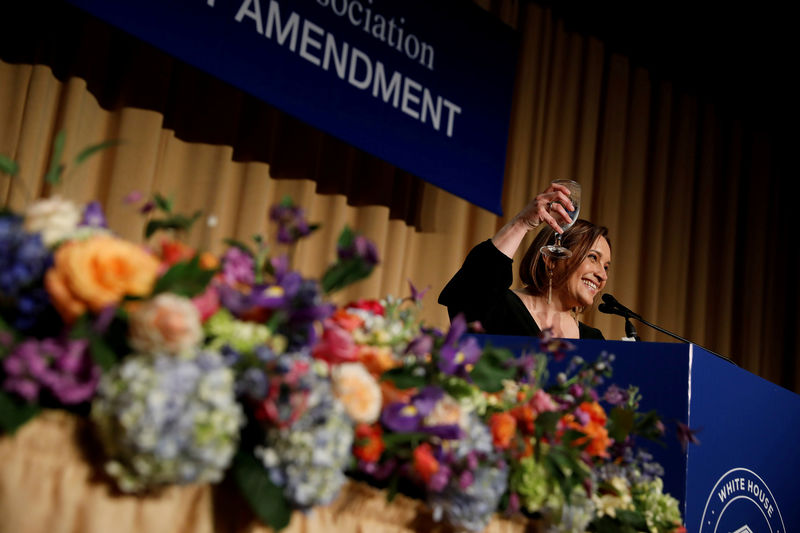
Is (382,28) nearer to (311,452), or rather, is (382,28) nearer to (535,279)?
(535,279)

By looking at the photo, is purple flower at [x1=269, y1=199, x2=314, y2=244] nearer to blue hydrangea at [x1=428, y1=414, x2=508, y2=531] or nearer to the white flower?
the white flower

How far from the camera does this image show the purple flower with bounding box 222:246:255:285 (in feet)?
2.62

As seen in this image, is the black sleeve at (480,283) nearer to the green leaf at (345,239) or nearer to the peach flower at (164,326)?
the green leaf at (345,239)

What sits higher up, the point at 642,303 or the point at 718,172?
the point at 718,172

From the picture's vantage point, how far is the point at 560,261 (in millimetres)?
2379

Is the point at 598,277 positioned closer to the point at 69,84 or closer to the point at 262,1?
the point at 262,1

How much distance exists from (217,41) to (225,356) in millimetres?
1941

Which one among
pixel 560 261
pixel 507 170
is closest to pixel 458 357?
pixel 560 261

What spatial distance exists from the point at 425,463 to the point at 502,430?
136 mm

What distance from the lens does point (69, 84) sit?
266 centimetres

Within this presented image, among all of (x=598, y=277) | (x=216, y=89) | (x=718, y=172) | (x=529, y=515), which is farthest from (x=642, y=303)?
(x=529, y=515)

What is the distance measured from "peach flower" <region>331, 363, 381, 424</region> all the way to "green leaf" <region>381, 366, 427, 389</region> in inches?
2.0

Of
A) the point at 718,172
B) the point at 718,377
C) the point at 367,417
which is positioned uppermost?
the point at 718,172

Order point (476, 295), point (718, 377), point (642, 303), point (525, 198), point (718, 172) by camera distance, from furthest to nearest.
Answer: point (718, 172) → point (642, 303) → point (525, 198) → point (476, 295) → point (718, 377)
